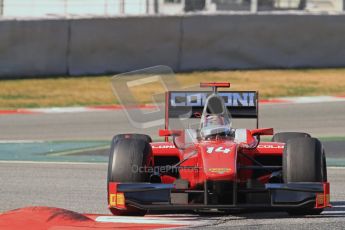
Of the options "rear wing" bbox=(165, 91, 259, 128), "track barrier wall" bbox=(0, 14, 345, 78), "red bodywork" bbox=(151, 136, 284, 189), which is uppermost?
"rear wing" bbox=(165, 91, 259, 128)

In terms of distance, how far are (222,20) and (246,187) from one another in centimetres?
1426

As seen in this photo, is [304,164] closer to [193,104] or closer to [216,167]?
[216,167]

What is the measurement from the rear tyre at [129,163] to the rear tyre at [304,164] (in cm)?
125

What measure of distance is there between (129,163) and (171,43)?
13634mm

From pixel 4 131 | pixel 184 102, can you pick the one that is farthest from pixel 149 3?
pixel 184 102

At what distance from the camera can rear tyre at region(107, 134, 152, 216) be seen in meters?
9.10

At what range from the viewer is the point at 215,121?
9.58 metres

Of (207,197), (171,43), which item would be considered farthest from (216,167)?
(171,43)

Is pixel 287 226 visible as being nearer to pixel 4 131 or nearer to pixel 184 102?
pixel 184 102

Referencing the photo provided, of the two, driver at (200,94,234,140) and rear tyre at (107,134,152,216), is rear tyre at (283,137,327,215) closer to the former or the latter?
driver at (200,94,234,140)

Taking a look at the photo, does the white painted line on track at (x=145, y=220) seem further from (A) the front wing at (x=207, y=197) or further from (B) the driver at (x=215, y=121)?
(B) the driver at (x=215, y=121)

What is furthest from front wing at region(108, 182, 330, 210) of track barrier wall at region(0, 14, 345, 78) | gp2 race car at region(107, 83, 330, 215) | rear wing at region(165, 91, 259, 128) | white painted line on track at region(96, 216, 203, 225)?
track barrier wall at region(0, 14, 345, 78)

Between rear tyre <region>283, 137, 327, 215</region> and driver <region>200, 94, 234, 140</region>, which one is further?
driver <region>200, 94, 234, 140</region>

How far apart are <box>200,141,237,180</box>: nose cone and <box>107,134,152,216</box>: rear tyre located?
542mm
